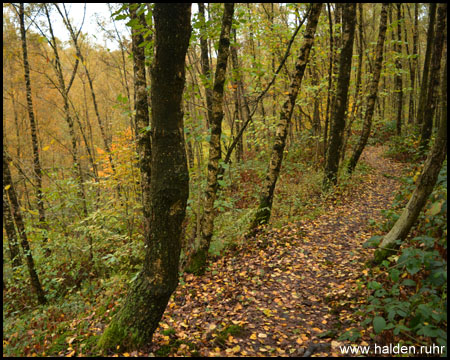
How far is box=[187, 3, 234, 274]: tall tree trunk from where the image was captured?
4.83 metres

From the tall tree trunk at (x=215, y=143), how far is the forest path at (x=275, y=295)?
0.42m

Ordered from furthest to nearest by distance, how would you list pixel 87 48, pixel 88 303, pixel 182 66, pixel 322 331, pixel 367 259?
pixel 87 48, pixel 88 303, pixel 367 259, pixel 322 331, pixel 182 66

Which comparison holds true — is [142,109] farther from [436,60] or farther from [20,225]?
[436,60]

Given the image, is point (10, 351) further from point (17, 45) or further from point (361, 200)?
point (17, 45)

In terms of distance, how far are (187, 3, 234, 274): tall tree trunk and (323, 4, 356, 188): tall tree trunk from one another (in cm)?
588

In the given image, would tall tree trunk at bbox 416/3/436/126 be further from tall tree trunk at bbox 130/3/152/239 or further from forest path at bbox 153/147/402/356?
tall tree trunk at bbox 130/3/152/239

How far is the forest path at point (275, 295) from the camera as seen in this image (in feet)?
11.6

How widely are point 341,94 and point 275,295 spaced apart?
767 cm

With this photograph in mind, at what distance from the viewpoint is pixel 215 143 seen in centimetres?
521

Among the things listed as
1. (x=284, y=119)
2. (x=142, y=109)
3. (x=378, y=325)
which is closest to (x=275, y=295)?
(x=378, y=325)

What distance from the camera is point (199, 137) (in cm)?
448

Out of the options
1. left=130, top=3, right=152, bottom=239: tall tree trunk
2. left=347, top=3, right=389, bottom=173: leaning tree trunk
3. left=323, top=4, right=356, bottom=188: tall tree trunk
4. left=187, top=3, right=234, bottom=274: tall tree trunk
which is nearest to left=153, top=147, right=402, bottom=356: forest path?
left=187, top=3, right=234, bottom=274: tall tree trunk

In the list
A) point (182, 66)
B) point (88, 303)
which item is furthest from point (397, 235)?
point (88, 303)

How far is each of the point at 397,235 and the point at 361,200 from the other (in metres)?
4.94
